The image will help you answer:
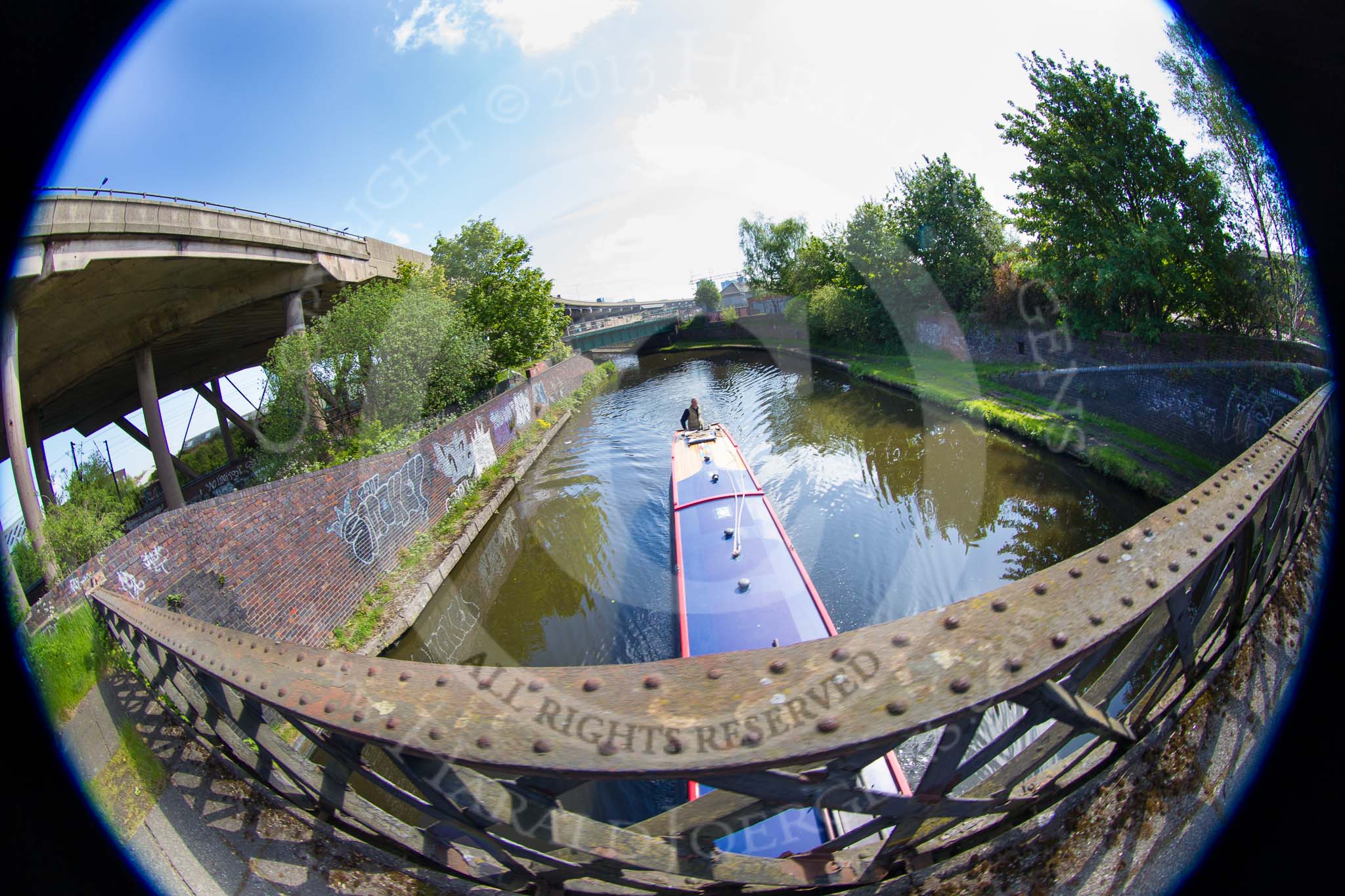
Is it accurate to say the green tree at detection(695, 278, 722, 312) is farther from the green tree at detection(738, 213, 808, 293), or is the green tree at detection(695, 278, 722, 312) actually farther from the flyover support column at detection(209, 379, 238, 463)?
the flyover support column at detection(209, 379, 238, 463)

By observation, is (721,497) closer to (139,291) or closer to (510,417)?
(510,417)

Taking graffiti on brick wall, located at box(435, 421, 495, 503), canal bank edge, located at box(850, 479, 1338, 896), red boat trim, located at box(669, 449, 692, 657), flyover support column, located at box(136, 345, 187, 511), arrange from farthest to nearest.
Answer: flyover support column, located at box(136, 345, 187, 511), graffiti on brick wall, located at box(435, 421, 495, 503), red boat trim, located at box(669, 449, 692, 657), canal bank edge, located at box(850, 479, 1338, 896)

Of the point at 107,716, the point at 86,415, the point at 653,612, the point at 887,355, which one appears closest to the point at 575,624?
the point at 653,612

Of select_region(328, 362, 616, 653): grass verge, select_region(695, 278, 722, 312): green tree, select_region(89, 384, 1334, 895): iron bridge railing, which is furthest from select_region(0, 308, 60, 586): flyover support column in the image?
select_region(695, 278, 722, 312): green tree

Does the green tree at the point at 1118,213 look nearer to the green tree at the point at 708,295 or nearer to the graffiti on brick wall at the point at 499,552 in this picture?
the graffiti on brick wall at the point at 499,552

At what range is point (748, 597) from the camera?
18.5 ft

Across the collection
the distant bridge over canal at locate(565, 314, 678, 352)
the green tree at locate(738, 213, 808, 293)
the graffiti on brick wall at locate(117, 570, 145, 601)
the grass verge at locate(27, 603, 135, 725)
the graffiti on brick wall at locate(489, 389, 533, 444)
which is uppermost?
the green tree at locate(738, 213, 808, 293)

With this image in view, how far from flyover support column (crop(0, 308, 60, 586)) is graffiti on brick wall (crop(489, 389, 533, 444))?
788 cm

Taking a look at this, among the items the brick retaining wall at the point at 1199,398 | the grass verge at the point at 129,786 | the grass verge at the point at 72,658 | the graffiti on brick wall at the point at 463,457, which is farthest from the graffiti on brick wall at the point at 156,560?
the brick retaining wall at the point at 1199,398

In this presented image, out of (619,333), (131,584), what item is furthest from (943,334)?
(619,333)

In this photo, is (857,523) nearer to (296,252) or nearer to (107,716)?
(107,716)

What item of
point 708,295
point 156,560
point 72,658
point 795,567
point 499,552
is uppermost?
point 708,295

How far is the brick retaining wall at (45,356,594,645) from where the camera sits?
5004 millimetres

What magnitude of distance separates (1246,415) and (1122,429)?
2.29m
